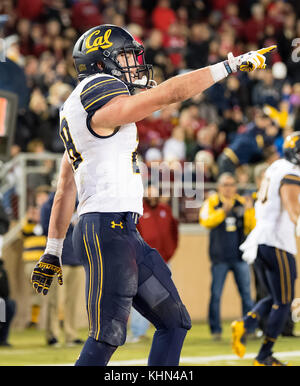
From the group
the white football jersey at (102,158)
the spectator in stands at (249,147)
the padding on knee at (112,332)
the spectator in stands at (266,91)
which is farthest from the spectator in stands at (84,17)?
the padding on knee at (112,332)

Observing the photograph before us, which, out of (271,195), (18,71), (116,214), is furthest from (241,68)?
(18,71)

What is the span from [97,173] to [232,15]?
1420cm

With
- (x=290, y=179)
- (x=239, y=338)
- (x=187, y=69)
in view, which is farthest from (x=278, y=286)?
(x=187, y=69)

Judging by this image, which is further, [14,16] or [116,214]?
[14,16]

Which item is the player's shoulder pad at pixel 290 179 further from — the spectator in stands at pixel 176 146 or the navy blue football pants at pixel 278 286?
the spectator in stands at pixel 176 146

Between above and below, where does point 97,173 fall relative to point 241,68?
below

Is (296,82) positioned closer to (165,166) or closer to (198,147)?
(198,147)

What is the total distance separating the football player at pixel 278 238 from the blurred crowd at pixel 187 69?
3.96 m

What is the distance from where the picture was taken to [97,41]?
459cm

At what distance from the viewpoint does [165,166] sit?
1203 centimetres

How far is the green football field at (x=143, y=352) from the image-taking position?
8023 millimetres

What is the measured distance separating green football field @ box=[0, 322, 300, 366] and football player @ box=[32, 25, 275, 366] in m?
3.42

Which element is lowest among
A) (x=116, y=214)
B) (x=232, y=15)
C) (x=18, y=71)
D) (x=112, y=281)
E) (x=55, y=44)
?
(x=112, y=281)

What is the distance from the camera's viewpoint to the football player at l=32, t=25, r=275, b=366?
13.8 feet
